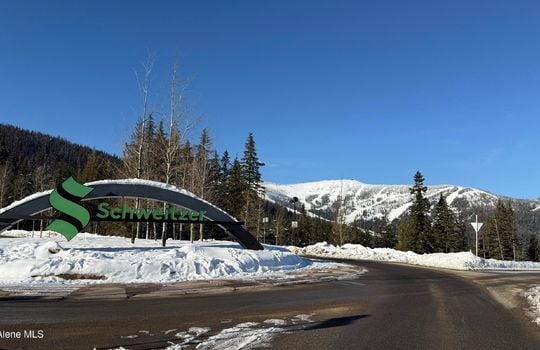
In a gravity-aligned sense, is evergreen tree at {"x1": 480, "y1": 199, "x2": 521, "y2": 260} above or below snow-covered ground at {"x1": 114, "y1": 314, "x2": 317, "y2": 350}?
above

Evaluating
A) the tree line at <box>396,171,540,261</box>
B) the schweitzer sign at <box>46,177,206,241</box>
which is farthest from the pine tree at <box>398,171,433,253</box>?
the schweitzer sign at <box>46,177,206,241</box>

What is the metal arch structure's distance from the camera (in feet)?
61.7

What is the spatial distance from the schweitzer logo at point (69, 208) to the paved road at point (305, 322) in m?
9.11

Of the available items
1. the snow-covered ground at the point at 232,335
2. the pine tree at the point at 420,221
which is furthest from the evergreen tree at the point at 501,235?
the snow-covered ground at the point at 232,335

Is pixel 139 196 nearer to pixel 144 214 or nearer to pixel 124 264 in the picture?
pixel 144 214

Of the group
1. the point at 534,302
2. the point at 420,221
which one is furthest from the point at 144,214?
the point at 420,221

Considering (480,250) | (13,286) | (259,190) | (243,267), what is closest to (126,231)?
(259,190)

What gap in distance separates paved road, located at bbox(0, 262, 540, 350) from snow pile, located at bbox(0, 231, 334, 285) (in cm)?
421

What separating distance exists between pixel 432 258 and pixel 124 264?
25641 millimetres

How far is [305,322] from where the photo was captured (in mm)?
8750

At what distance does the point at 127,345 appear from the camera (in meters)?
6.57

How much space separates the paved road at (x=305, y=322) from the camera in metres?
7.16

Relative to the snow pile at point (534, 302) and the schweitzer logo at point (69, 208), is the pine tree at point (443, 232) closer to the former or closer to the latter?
the snow pile at point (534, 302)

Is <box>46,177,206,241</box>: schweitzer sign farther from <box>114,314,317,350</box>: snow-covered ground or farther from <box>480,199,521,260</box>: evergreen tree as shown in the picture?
<box>480,199,521,260</box>: evergreen tree
